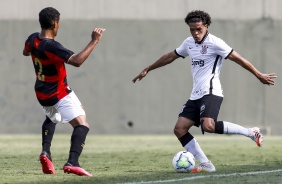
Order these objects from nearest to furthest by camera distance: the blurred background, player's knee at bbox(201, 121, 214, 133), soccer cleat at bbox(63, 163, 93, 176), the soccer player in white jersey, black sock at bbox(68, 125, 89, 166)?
1. soccer cleat at bbox(63, 163, 93, 176)
2. black sock at bbox(68, 125, 89, 166)
3. player's knee at bbox(201, 121, 214, 133)
4. the soccer player in white jersey
5. the blurred background

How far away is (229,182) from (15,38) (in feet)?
40.4

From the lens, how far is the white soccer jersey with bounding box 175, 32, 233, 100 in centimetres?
961

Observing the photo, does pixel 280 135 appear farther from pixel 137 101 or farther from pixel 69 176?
pixel 69 176

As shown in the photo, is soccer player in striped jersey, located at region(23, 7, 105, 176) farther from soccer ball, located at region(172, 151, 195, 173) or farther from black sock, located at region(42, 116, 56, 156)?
soccer ball, located at region(172, 151, 195, 173)

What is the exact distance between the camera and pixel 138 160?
11.8 metres

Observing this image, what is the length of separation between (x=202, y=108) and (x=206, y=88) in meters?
0.24

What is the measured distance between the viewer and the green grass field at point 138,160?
28.4ft

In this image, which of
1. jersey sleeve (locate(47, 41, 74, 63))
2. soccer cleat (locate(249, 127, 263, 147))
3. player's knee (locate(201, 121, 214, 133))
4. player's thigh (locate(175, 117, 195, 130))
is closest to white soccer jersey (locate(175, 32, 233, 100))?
player's thigh (locate(175, 117, 195, 130))

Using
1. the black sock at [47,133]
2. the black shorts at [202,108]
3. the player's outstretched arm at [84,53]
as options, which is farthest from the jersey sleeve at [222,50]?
the black sock at [47,133]

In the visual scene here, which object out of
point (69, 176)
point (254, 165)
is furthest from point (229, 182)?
point (254, 165)

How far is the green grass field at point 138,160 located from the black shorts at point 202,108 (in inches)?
26.0

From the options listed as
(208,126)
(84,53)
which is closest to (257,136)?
(208,126)

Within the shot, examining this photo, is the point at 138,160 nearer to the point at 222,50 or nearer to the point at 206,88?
the point at 206,88

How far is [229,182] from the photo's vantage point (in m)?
8.23
